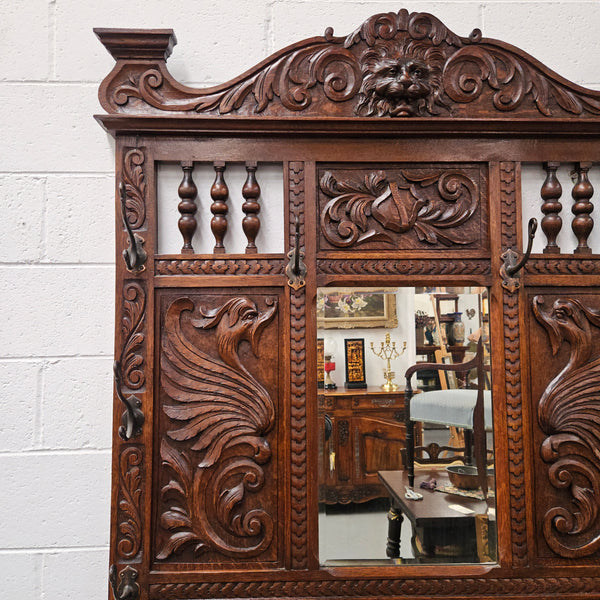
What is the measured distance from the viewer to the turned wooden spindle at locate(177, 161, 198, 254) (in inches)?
37.7

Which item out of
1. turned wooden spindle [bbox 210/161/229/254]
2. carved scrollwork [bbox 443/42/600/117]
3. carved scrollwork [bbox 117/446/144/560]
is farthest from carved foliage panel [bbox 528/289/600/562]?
carved scrollwork [bbox 117/446/144/560]

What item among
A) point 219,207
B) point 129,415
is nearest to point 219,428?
point 129,415

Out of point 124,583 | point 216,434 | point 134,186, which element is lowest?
point 124,583

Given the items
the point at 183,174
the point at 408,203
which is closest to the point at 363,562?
the point at 408,203

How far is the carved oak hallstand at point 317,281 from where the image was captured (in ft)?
3.04

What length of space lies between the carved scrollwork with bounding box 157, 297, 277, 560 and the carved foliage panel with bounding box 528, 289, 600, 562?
1.78 ft

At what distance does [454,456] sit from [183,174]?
2.65 feet

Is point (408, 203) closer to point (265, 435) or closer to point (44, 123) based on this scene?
point (265, 435)

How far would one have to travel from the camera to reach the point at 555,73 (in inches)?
38.0

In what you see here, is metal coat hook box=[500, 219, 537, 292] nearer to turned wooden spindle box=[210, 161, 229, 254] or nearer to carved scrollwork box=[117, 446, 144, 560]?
turned wooden spindle box=[210, 161, 229, 254]

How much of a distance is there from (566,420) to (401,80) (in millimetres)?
759

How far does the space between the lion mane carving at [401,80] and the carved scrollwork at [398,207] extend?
129 millimetres

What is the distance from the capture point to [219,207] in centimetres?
96

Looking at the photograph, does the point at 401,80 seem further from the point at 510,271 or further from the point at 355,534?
the point at 355,534
